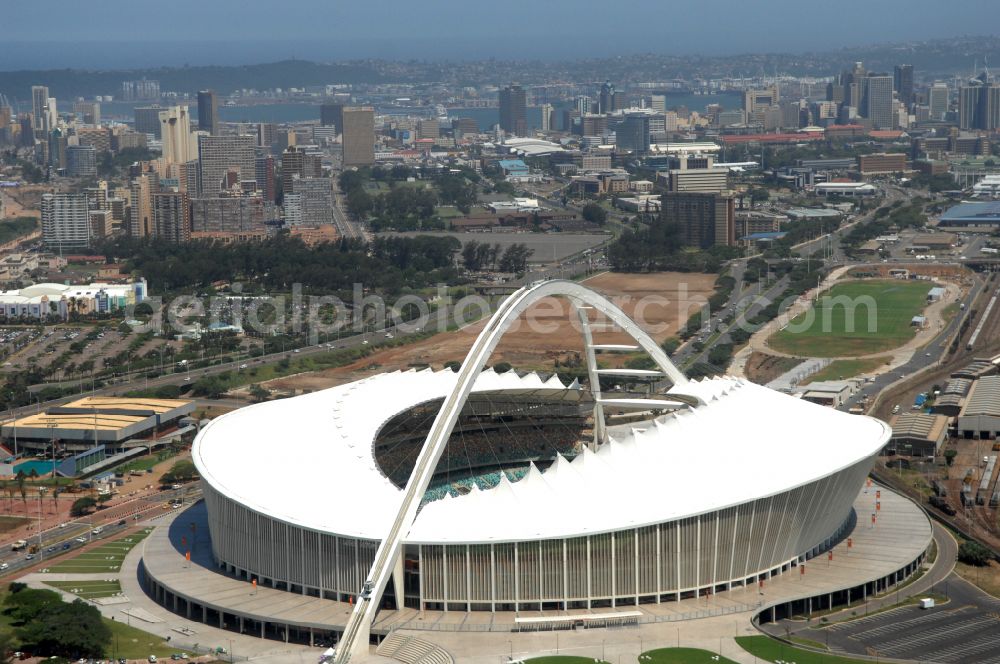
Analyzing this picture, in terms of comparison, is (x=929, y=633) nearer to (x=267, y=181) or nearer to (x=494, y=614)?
(x=494, y=614)

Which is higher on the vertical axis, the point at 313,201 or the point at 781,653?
the point at 313,201

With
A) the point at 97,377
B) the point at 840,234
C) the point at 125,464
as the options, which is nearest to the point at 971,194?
the point at 840,234

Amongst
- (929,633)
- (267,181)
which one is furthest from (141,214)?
(929,633)

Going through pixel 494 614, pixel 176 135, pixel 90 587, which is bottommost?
pixel 90 587

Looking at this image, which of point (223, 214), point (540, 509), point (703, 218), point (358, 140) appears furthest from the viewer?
point (358, 140)

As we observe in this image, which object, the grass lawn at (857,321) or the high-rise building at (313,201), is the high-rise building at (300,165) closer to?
the high-rise building at (313,201)

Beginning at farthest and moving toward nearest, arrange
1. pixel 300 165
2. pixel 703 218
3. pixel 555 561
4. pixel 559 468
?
pixel 300 165, pixel 703 218, pixel 559 468, pixel 555 561

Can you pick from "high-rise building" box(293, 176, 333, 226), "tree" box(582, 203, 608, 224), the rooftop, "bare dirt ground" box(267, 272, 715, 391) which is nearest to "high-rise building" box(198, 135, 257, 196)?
"high-rise building" box(293, 176, 333, 226)

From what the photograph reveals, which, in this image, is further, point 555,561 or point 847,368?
point 847,368

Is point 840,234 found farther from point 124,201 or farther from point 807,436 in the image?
point 807,436
